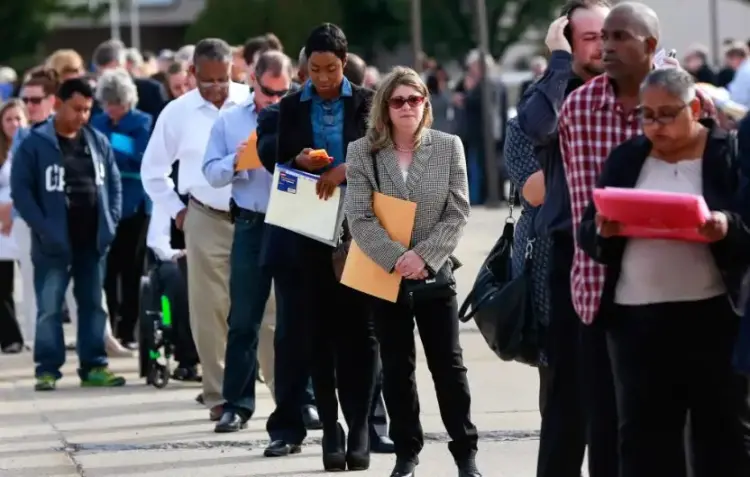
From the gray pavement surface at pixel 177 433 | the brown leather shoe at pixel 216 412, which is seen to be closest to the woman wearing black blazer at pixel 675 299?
the gray pavement surface at pixel 177 433

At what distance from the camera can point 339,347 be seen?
27.7 ft

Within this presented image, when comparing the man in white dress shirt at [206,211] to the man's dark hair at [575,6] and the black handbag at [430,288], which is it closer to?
the black handbag at [430,288]

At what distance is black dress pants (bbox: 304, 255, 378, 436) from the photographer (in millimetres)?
8391

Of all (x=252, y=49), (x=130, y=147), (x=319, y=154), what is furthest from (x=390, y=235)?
(x=130, y=147)

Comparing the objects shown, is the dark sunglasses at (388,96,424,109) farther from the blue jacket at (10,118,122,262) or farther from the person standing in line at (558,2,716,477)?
the blue jacket at (10,118,122,262)

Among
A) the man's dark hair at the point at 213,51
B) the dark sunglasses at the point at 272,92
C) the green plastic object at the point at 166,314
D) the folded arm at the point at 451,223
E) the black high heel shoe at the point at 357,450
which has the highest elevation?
the man's dark hair at the point at 213,51

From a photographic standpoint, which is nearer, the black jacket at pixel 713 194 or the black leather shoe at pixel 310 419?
the black jacket at pixel 713 194

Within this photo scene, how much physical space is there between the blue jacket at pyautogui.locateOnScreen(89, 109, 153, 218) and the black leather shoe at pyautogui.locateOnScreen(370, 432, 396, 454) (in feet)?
15.6

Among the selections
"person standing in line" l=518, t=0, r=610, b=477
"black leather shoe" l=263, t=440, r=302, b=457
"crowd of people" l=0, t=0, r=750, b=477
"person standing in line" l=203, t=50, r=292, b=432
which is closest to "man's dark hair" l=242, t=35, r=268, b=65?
"crowd of people" l=0, t=0, r=750, b=477

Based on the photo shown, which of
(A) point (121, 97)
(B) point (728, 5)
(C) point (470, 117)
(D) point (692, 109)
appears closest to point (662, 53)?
(D) point (692, 109)

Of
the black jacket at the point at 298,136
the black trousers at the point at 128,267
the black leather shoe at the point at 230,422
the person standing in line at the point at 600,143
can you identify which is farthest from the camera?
the black trousers at the point at 128,267

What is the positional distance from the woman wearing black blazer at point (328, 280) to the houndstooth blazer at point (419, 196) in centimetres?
55

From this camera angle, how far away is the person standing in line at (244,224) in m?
9.30

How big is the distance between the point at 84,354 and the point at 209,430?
215cm
